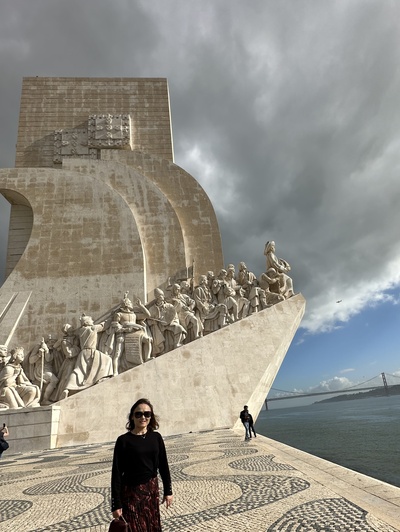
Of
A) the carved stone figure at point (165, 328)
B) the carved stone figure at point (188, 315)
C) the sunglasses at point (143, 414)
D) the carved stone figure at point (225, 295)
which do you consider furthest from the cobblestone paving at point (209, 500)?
the carved stone figure at point (225, 295)

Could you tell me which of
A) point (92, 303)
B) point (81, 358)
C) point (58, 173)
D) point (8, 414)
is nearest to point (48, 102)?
point (58, 173)

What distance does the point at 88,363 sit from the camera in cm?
753

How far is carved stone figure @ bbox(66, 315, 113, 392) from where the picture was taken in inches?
286

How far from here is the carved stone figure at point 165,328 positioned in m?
8.03

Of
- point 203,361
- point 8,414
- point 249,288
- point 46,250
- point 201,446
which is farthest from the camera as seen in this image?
point 46,250

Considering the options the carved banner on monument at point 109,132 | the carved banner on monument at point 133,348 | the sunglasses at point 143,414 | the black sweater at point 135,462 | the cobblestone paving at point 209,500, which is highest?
the carved banner on monument at point 109,132

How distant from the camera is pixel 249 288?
917cm

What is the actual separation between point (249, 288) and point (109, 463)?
235 inches

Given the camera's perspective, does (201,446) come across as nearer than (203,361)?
Yes

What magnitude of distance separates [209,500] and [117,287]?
26.1ft

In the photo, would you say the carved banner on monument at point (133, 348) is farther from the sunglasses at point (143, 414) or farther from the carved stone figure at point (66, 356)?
the sunglasses at point (143, 414)

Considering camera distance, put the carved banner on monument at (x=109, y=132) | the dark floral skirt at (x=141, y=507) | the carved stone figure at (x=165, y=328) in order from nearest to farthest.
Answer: the dark floral skirt at (x=141, y=507) → the carved stone figure at (x=165, y=328) → the carved banner on monument at (x=109, y=132)

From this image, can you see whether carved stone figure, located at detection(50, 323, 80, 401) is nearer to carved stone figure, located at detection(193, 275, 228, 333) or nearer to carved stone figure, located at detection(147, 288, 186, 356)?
carved stone figure, located at detection(147, 288, 186, 356)

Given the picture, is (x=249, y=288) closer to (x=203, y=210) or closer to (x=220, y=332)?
(x=220, y=332)
